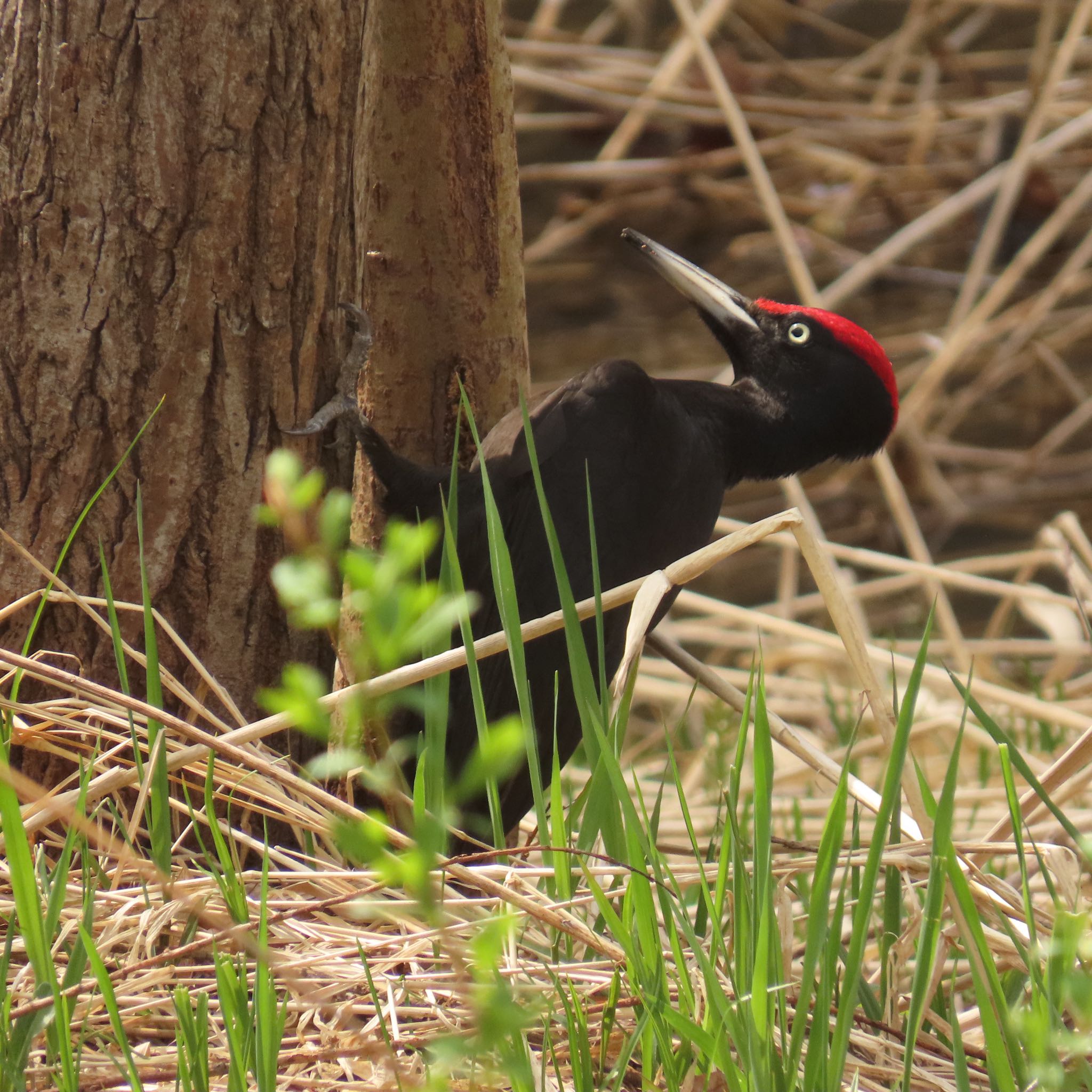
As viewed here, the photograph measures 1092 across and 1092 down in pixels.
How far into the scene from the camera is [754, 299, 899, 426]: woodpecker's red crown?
2414 mm

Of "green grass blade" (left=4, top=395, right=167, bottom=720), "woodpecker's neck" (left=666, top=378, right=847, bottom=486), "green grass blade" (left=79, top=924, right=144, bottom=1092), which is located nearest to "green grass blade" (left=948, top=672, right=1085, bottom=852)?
"green grass blade" (left=79, top=924, right=144, bottom=1092)

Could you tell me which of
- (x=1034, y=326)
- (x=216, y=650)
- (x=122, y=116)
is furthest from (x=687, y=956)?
(x=1034, y=326)

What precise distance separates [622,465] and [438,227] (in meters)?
0.47

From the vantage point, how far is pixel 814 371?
246cm

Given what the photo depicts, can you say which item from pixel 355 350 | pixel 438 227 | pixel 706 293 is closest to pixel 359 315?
pixel 355 350

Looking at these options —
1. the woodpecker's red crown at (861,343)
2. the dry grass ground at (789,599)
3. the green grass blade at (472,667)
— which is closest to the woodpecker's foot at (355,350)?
the dry grass ground at (789,599)

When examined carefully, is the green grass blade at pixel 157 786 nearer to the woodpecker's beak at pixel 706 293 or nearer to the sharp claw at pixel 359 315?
the sharp claw at pixel 359 315

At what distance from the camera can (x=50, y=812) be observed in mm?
1104

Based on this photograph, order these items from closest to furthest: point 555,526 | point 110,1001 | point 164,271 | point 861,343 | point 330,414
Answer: point 110,1001, point 164,271, point 330,414, point 555,526, point 861,343

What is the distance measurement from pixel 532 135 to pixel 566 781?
20.2 feet

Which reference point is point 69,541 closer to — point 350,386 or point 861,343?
point 350,386

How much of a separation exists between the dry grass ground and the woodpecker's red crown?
0.49 metres

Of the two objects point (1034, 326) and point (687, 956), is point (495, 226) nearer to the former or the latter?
point (687, 956)

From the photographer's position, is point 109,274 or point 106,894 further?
point 109,274
